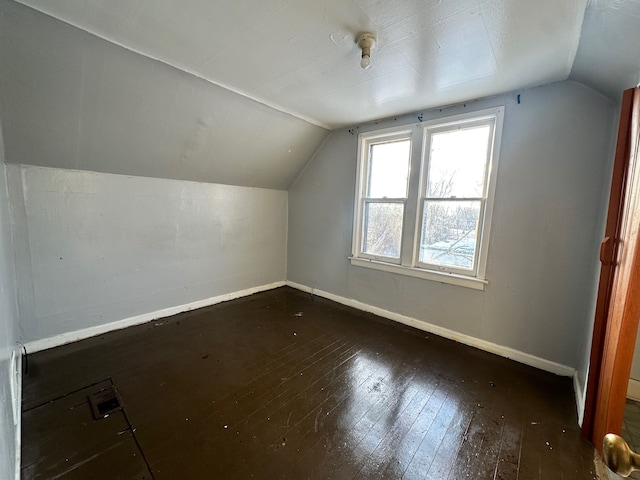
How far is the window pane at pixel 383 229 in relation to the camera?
10.4 ft

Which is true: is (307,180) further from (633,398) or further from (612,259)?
(633,398)

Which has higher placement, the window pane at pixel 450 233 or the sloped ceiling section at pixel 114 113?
the sloped ceiling section at pixel 114 113

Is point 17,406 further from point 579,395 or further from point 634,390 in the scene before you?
point 634,390

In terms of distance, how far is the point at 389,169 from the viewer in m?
3.21

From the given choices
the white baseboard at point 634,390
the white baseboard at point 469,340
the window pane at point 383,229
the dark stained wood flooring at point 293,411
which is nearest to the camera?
the dark stained wood flooring at point 293,411

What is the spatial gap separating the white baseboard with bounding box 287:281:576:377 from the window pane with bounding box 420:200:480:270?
70 cm

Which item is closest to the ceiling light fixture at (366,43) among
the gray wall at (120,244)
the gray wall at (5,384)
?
the gray wall at (5,384)

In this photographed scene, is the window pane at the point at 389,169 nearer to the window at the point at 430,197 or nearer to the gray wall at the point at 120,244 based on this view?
the window at the point at 430,197

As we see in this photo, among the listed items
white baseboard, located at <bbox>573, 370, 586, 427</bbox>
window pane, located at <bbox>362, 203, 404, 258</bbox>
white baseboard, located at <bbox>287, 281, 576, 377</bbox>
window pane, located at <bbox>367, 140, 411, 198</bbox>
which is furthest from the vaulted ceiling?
white baseboard, located at <bbox>287, 281, 576, 377</bbox>

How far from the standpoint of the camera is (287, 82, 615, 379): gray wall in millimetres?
2025

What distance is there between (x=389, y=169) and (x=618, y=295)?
2.29 meters

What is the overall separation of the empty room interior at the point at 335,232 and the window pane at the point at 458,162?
0.07ft

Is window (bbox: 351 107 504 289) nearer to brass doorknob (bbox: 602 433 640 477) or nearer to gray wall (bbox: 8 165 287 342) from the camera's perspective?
gray wall (bbox: 8 165 287 342)

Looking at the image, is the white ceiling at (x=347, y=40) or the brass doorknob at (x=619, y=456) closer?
the brass doorknob at (x=619, y=456)
